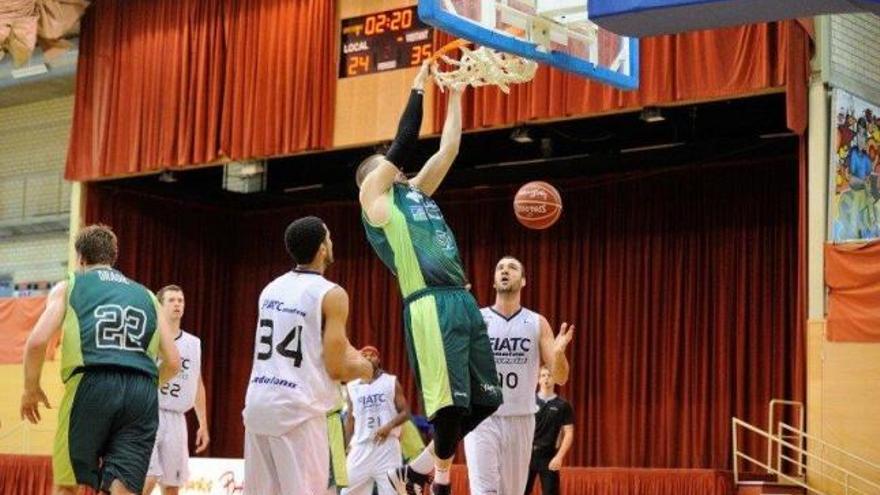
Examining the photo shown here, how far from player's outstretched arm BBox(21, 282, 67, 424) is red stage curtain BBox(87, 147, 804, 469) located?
12.5m

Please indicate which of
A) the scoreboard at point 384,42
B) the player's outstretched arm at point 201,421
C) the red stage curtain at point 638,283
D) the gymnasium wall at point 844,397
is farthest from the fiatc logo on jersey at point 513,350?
the red stage curtain at point 638,283

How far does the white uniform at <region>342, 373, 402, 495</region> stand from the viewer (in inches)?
577

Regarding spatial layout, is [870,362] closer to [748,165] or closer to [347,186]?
[748,165]

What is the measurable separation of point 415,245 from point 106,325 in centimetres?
186

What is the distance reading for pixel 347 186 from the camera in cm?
2486

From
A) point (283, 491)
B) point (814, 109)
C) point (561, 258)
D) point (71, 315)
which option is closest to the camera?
point (283, 491)

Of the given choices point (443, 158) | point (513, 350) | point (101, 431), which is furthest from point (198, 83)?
point (101, 431)

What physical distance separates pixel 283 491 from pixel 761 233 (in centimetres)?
1458

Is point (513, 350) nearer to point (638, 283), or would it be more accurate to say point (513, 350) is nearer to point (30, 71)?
point (638, 283)

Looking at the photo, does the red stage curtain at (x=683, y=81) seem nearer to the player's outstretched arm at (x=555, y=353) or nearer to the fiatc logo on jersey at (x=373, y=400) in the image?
the fiatc logo on jersey at (x=373, y=400)

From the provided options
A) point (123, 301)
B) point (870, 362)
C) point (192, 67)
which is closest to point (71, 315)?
point (123, 301)

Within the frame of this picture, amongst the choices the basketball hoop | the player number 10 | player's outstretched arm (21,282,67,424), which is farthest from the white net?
player's outstretched arm (21,282,67,424)

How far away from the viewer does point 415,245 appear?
27.3ft

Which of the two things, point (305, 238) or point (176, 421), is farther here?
point (176, 421)
